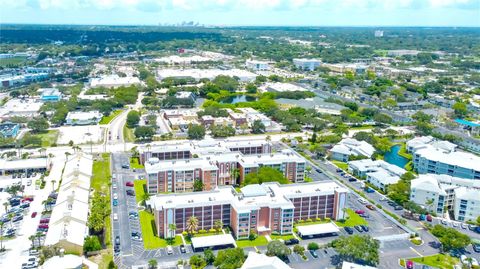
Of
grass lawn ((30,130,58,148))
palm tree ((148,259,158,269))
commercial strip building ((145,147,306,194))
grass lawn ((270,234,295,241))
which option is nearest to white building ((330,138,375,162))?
commercial strip building ((145,147,306,194))

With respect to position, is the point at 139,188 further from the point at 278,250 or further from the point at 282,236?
the point at 278,250

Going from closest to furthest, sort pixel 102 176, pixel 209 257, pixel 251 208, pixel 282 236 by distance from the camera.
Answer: pixel 209 257 → pixel 251 208 → pixel 282 236 → pixel 102 176

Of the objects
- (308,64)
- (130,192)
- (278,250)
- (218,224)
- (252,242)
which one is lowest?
(252,242)

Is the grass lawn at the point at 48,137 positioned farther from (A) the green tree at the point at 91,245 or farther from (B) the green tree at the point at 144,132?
(A) the green tree at the point at 91,245

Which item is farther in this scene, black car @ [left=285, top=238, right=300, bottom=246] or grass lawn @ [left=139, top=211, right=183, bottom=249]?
black car @ [left=285, top=238, right=300, bottom=246]

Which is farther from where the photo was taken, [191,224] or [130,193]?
[130,193]

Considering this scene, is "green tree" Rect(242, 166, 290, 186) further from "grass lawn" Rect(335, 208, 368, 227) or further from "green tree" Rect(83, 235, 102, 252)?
"green tree" Rect(83, 235, 102, 252)

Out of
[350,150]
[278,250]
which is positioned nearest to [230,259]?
[278,250]
